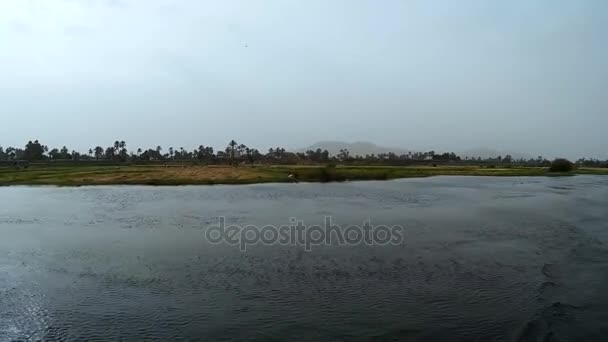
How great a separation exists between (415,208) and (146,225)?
18281 millimetres

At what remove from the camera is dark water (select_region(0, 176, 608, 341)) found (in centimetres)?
1046

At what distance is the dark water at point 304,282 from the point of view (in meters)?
10.5

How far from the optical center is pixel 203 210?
30734 millimetres

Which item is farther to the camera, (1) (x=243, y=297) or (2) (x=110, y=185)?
(2) (x=110, y=185)

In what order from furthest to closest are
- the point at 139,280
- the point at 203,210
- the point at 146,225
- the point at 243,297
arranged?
the point at 203,210
the point at 146,225
the point at 139,280
the point at 243,297

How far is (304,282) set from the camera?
546 inches

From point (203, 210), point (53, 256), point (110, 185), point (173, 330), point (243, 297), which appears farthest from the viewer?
point (110, 185)

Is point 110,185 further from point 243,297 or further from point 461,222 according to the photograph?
point 243,297

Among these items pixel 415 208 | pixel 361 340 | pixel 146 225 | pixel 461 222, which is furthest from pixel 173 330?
pixel 415 208

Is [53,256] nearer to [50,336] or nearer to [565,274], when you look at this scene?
[50,336]

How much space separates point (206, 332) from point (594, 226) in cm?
2431

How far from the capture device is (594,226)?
82.8ft

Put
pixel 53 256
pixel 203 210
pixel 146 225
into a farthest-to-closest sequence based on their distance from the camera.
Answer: pixel 203 210 → pixel 146 225 → pixel 53 256

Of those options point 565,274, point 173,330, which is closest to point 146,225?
point 173,330
